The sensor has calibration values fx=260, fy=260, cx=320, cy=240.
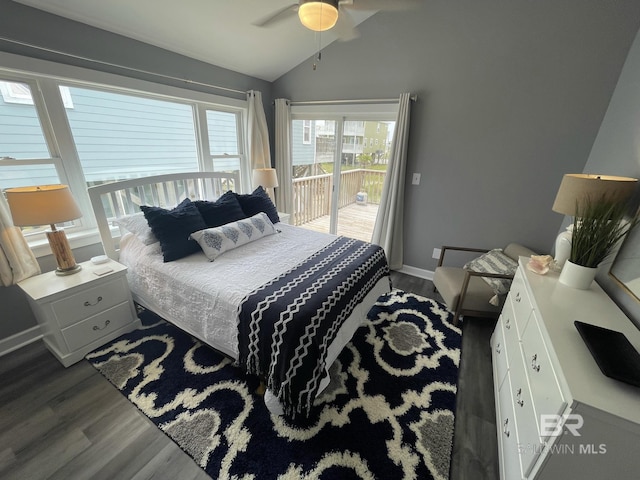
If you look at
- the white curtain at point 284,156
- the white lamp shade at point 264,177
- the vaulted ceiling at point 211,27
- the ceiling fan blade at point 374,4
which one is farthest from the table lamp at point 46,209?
the white curtain at point 284,156

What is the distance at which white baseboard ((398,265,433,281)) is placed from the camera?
330 cm

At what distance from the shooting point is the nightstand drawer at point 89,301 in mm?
1793

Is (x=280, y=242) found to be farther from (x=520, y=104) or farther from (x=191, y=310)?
(x=520, y=104)

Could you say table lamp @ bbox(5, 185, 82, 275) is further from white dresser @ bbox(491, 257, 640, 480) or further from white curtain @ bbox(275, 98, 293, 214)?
white dresser @ bbox(491, 257, 640, 480)

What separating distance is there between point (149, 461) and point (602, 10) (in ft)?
13.9

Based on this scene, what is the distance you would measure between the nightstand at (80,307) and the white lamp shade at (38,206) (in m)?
0.44

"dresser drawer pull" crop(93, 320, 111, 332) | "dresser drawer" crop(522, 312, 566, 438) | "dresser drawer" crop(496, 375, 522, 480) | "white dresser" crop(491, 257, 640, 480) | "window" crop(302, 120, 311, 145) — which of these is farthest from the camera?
"window" crop(302, 120, 311, 145)

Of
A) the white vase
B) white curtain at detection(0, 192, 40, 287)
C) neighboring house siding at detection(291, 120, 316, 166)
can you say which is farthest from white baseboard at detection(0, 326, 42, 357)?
the white vase

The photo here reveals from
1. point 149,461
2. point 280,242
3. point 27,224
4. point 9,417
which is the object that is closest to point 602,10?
point 280,242

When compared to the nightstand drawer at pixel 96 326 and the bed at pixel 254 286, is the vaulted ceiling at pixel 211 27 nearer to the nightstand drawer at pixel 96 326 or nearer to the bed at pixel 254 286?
the bed at pixel 254 286

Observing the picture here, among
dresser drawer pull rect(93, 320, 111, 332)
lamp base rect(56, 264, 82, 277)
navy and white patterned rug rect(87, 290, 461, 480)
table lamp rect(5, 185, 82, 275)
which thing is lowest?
navy and white patterned rug rect(87, 290, 461, 480)

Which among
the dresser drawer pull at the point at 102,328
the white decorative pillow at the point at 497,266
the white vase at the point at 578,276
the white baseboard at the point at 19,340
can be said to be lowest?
the white baseboard at the point at 19,340

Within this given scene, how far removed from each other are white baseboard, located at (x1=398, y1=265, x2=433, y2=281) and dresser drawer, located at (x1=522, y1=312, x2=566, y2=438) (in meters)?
1.92

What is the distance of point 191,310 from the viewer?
72.2 inches
